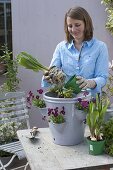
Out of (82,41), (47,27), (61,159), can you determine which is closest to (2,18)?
(47,27)

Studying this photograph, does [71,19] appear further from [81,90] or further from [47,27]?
[47,27]

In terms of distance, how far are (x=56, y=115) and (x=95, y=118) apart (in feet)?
0.75

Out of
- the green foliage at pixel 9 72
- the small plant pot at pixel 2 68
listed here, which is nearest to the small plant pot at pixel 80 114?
the green foliage at pixel 9 72

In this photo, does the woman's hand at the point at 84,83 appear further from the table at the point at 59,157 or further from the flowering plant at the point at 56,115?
the table at the point at 59,157

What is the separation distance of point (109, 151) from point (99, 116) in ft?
0.68

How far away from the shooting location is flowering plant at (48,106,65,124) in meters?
2.00

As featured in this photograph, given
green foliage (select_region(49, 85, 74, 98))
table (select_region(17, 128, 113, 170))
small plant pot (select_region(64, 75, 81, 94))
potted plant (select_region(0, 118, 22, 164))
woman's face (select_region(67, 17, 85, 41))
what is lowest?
potted plant (select_region(0, 118, 22, 164))

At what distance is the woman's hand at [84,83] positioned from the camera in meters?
2.14

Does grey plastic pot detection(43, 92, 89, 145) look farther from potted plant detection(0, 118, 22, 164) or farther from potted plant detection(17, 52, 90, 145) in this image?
potted plant detection(0, 118, 22, 164)

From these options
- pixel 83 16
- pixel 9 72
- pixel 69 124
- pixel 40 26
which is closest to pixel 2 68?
pixel 9 72

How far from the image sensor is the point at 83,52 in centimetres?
253

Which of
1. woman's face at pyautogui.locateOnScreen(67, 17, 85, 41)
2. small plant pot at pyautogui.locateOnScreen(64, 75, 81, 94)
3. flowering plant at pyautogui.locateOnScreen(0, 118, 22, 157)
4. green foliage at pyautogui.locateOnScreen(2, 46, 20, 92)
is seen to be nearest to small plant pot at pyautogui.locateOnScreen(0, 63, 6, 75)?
green foliage at pyautogui.locateOnScreen(2, 46, 20, 92)

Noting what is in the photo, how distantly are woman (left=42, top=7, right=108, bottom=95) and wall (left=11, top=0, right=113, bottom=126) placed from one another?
1.83 m

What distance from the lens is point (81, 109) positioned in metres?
2.01
